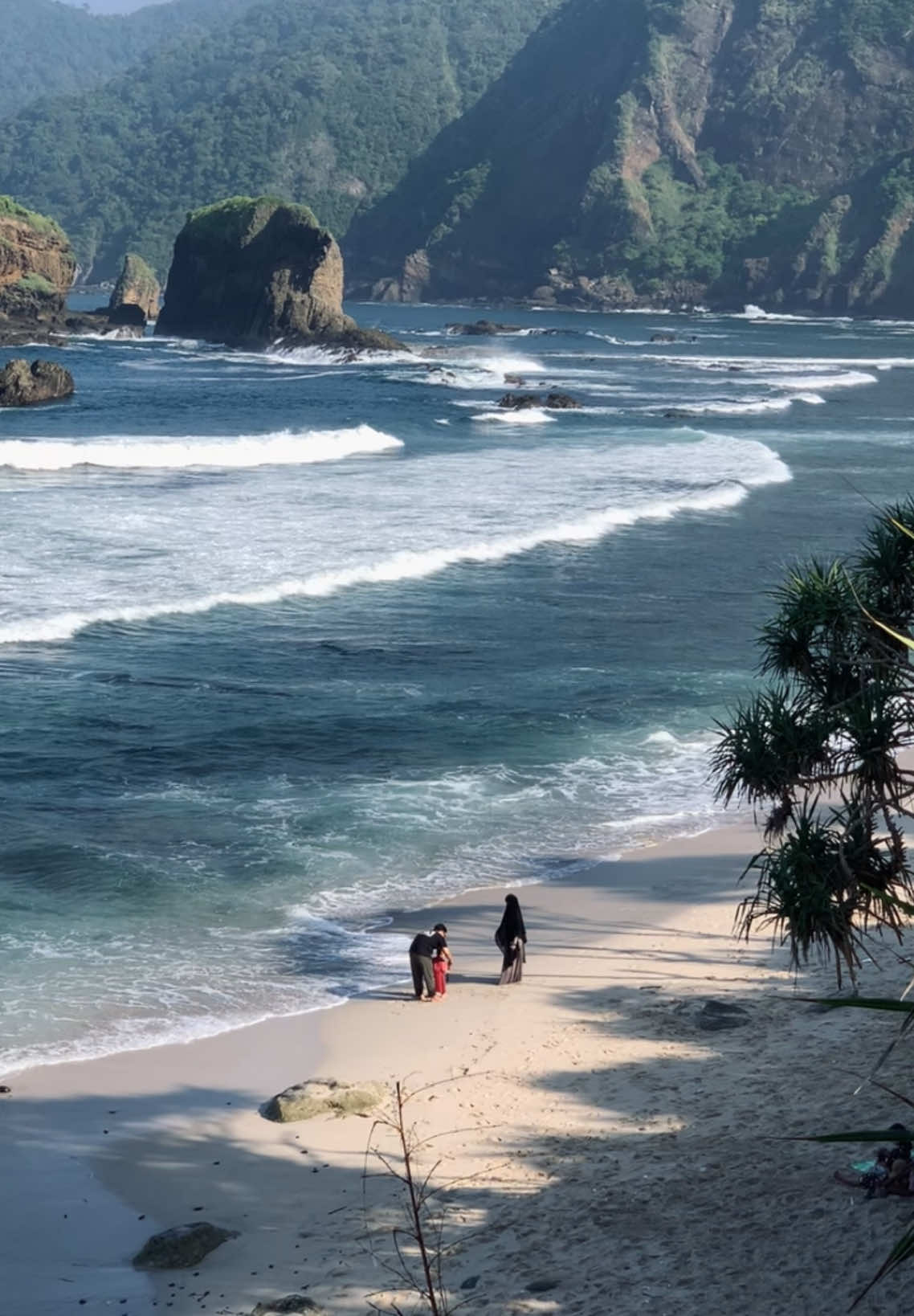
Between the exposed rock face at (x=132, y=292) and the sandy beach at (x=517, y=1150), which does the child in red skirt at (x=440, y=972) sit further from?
the exposed rock face at (x=132, y=292)

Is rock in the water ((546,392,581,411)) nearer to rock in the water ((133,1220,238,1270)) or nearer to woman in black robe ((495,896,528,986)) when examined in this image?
woman in black robe ((495,896,528,986))

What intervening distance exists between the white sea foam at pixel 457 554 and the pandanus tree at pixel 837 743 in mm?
14026

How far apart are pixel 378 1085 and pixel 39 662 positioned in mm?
11974

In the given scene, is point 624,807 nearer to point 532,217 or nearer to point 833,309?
point 833,309

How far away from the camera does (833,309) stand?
156 meters

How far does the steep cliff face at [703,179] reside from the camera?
16075 cm

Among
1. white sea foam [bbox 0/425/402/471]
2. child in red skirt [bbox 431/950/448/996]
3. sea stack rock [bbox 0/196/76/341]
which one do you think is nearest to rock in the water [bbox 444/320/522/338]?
sea stack rock [bbox 0/196/76/341]

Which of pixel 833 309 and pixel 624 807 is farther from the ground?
pixel 833 309

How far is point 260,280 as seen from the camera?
3748 inches

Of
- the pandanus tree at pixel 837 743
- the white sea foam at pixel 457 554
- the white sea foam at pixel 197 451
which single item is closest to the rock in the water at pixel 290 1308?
the pandanus tree at pixel 837 743

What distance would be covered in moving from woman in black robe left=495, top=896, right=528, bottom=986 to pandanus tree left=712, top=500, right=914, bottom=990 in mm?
2286

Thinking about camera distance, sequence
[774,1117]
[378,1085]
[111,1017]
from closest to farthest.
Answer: [774,1117] < [378,1085] < [111,1017]

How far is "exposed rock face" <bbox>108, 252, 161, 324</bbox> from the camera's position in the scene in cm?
10450

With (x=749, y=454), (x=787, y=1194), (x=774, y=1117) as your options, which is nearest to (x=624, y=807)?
(x=774, y=1117)
